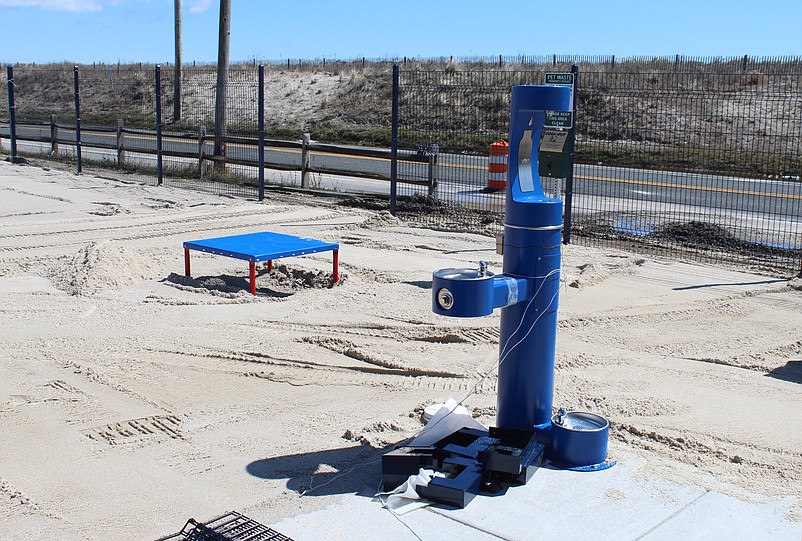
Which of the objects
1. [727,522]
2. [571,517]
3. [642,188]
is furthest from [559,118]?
[642,188]

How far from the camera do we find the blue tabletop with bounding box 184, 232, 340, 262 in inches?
364

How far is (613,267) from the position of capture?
1129 centimetres

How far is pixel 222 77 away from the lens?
20375 millimetres

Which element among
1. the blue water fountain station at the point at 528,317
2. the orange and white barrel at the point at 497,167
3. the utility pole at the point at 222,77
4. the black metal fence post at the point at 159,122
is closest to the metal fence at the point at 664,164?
the orange and white barrel at the point at 497,167

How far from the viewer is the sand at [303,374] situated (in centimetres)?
504

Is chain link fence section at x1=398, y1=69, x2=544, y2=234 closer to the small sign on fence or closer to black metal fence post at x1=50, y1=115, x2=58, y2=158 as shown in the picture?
the small sign on fence

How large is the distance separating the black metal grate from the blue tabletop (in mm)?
4805

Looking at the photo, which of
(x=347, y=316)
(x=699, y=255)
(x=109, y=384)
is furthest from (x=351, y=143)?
(x=109, y=384)

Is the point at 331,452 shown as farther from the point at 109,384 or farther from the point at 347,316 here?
the point at 347,316

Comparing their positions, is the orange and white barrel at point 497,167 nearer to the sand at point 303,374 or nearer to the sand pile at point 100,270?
the sand at point 303,374

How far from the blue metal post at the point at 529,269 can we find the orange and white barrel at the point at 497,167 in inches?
530

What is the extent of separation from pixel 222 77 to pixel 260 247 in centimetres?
1171

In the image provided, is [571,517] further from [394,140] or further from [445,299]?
[394,140]

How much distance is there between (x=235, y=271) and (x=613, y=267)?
4.58 metres
